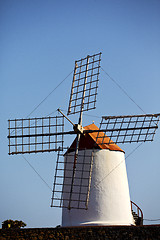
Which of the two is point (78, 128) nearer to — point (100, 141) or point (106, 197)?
point (100, 141)

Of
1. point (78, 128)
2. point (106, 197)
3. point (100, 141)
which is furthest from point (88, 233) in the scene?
point (78, 128)

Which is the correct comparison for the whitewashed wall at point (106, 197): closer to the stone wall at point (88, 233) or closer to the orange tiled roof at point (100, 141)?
the orange tiled roof at point (100, 141)

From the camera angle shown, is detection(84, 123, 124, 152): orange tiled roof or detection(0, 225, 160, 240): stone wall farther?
detection(84, 123, 124, 152): orange tiled roof

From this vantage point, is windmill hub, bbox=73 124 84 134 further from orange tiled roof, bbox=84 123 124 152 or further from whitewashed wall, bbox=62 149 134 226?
whitewashed wall, bbox=62 149 134 226

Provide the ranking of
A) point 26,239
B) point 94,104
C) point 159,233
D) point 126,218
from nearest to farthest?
1. point 159,233
2. point 26,239
3. point 126,218
4. point 94,104

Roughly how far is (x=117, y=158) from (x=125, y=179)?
581 millimetres

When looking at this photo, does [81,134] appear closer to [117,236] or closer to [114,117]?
[114,117]

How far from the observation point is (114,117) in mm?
9516

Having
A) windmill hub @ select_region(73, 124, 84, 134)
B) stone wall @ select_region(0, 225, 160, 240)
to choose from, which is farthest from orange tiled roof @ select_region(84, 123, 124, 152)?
stone wall @ select_region(0, 225, 160, 240)

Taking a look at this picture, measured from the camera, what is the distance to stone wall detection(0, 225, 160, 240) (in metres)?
7.84

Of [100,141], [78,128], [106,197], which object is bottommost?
[106,197]

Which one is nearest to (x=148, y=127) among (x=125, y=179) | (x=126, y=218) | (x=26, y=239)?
(x=125, y=179)

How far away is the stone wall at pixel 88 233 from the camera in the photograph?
25.7 feet

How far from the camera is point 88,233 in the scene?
324 inches
